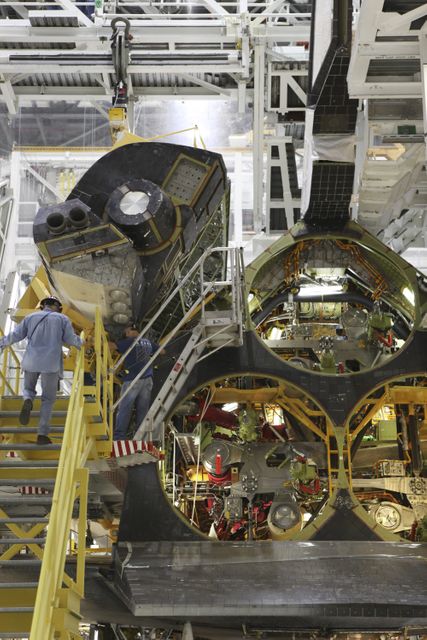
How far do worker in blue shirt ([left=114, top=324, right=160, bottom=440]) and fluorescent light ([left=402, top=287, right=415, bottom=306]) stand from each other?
477cm

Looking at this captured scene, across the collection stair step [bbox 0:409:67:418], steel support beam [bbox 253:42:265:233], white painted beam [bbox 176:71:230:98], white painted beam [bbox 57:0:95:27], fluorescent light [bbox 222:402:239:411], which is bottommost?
stair step [bbox 0:409:67:418]

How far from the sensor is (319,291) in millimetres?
17797

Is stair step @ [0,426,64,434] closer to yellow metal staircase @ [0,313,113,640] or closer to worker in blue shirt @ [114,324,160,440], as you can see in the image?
yellow metal staircase @ [0,313,113,640]

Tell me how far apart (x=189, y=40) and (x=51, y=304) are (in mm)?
9447

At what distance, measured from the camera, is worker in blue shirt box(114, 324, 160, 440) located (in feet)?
45.6

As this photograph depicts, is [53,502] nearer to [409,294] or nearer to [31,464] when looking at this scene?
[31,464]

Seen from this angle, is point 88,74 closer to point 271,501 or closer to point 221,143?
point 271,501

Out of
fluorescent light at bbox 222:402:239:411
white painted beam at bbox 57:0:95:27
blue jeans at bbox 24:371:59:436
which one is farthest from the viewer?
white painted beam at bbox 57:0:95:27

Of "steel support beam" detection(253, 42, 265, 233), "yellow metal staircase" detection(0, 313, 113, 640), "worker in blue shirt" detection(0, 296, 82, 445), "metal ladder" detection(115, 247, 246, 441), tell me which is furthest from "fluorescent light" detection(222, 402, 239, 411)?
"worker in blue shirt" detection(0, 296, 82, 445)

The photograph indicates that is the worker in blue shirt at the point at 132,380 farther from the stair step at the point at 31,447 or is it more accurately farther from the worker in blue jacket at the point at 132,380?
the stair step at the point at 31,447

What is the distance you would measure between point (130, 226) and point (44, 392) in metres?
4.08

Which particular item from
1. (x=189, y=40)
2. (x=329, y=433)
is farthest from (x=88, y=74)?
(x=329, y=433)

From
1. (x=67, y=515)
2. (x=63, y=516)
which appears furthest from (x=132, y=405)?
(x=63, y=516)

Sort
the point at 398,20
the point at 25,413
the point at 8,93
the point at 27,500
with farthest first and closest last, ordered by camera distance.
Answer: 1. the point at 8,93
2. the point at 25,413
3. the point at 398,20
4. the point at 27,500
